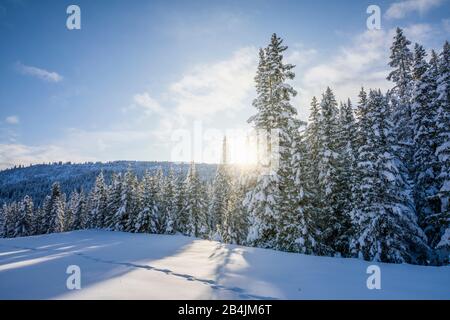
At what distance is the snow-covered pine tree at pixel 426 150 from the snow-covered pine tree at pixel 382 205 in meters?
1.97

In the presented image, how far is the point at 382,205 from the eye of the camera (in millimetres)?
19078

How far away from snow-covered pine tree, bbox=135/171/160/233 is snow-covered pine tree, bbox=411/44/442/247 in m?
33.8

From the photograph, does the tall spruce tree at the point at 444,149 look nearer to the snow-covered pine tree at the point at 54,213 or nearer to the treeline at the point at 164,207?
the treeline at the point at 164,207

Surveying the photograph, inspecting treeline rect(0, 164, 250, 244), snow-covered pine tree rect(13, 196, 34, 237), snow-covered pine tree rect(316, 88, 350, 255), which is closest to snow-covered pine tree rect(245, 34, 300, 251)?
snow-covered pine tree rect(316, 88, 350, 255)

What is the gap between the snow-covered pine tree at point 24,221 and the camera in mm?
65250

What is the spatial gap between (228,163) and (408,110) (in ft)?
105

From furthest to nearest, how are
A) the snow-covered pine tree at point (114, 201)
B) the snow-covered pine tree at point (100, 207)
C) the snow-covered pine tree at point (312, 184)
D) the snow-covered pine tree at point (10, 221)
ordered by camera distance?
the snow-covered pine tree at point (10, 221) < the snow-covered pine tree at point (100, 207) < the snow-covered pine tree at point (114, 201) < the snow-covered pine tree at point (312, 184)

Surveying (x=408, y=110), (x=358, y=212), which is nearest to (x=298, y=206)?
(x=358, y=212)

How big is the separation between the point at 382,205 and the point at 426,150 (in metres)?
7.04

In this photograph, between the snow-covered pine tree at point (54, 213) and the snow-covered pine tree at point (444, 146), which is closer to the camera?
the snow-covered pine tree at point (444, 146)

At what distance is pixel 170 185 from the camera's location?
1925 inches

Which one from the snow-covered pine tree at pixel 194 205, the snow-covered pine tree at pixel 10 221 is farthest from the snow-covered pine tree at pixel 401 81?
the snow-covered pine tree at pixel 10 221

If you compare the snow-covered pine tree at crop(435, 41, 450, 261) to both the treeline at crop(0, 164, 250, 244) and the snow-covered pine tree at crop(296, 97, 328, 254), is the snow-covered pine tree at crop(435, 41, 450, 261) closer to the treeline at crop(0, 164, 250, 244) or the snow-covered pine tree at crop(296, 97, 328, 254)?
the snow-covered pine tree at crop(296, 97, 328, 254)
